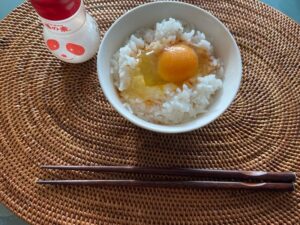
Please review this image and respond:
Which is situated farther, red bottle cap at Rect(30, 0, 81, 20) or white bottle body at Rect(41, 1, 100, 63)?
white bottle body at Rect(41, 1, 100, 63)

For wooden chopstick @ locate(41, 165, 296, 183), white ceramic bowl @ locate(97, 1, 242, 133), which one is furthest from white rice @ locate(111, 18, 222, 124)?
wooden chopstick @ locate(41, 165, 296, 183)

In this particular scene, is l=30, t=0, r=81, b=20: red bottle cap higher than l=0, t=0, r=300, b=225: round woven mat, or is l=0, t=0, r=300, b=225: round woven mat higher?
l=30, t=0, r=81, b=20: red bottle cap

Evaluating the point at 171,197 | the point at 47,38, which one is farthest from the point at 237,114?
the point at 47,38

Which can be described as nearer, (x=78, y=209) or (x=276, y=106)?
(x=78, y=209)

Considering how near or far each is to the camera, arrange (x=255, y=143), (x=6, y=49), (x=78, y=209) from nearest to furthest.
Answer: (x=78, y=209), (x=255, y=143), (x=6, y=49)

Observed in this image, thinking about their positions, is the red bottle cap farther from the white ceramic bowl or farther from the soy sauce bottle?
the white ceramic bowl

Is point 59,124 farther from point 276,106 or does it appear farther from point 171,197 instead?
point 276,106

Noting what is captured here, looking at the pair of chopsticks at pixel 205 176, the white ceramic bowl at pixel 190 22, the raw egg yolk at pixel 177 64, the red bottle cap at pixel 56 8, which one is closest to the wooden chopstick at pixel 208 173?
the pair of chopsticks at pixel 205 176

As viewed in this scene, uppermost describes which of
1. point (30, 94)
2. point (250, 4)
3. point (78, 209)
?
point (250, 4)
